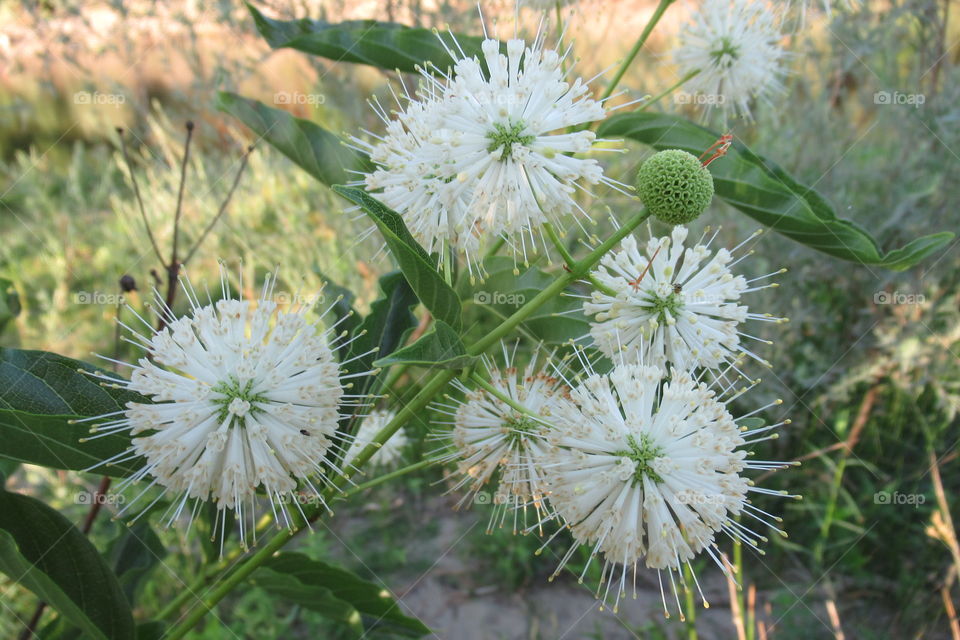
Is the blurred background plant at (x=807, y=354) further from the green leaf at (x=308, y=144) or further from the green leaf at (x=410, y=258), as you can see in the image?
the green leaf at (x=410, y=258)

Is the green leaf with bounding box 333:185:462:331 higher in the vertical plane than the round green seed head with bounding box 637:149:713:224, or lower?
lower

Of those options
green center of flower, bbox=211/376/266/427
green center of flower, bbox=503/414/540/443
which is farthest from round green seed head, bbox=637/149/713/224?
green center of flower, bbox=211/376/266/427

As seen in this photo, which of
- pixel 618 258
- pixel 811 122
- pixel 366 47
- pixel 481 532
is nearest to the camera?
pixel 618 258

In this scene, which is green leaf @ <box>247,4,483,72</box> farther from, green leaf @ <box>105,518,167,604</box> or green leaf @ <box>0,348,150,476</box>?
green leaf @ <box>105,518,167,604</box>

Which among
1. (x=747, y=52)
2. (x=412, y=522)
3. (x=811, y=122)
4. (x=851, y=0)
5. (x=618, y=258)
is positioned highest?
(x=811, y=122)

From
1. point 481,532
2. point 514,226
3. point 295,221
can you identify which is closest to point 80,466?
point 514,226

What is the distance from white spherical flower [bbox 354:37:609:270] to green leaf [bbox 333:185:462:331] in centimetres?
14

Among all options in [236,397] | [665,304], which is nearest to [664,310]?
[665,304]

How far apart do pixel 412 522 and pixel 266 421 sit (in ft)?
8.63

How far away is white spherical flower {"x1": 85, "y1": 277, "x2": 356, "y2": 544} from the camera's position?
3.54ft

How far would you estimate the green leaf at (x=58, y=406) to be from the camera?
104 centimetres

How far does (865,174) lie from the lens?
12.5 feet

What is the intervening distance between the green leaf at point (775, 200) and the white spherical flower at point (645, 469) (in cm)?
41

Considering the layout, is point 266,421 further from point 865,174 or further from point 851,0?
point 865,174
